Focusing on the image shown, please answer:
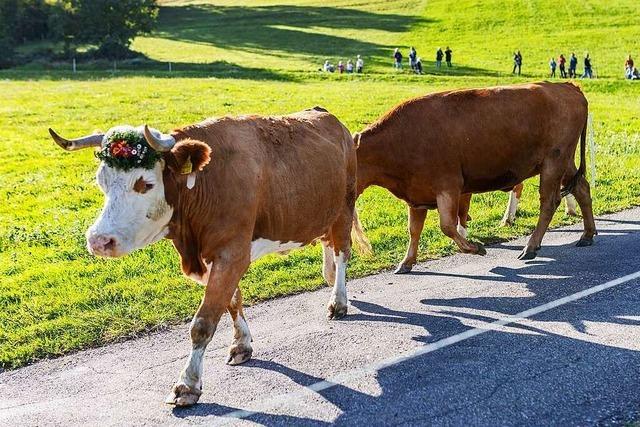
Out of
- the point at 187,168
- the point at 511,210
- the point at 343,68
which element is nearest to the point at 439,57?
the point at 343,68

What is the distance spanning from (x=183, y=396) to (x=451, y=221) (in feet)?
16.6

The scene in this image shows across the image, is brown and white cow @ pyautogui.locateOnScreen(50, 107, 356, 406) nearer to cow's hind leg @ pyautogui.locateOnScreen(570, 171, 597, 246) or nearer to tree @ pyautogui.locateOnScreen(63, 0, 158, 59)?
cow's hind leg @ pyautogui.locateOnScreen(570, 171, 597, 246)

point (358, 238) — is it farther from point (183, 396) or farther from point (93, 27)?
point (93, 27)

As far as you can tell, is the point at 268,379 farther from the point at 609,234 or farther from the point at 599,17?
the point at 599,17

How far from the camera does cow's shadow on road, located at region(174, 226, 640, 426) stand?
6211 mm

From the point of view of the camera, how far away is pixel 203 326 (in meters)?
6.57

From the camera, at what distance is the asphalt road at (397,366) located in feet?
20.7

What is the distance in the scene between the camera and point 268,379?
7.09 meters

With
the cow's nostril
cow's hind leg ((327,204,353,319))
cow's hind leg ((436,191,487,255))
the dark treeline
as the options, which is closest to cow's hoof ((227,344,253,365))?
cow's hind leg ((327,204,353,319))

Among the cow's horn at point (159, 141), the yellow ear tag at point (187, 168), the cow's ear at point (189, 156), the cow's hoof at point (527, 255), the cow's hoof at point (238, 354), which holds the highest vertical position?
the cow's horn at point (159, 141)

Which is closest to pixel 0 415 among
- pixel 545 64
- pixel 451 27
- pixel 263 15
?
pixel 545 64

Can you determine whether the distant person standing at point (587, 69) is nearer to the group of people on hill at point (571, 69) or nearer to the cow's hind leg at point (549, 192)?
the group of people on hill at point (571, 69)

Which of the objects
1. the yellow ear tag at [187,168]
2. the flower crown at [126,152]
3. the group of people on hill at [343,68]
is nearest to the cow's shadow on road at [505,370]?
the yellow ear tag at [187,168]

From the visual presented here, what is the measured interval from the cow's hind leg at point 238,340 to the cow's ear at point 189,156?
161 centimetres
